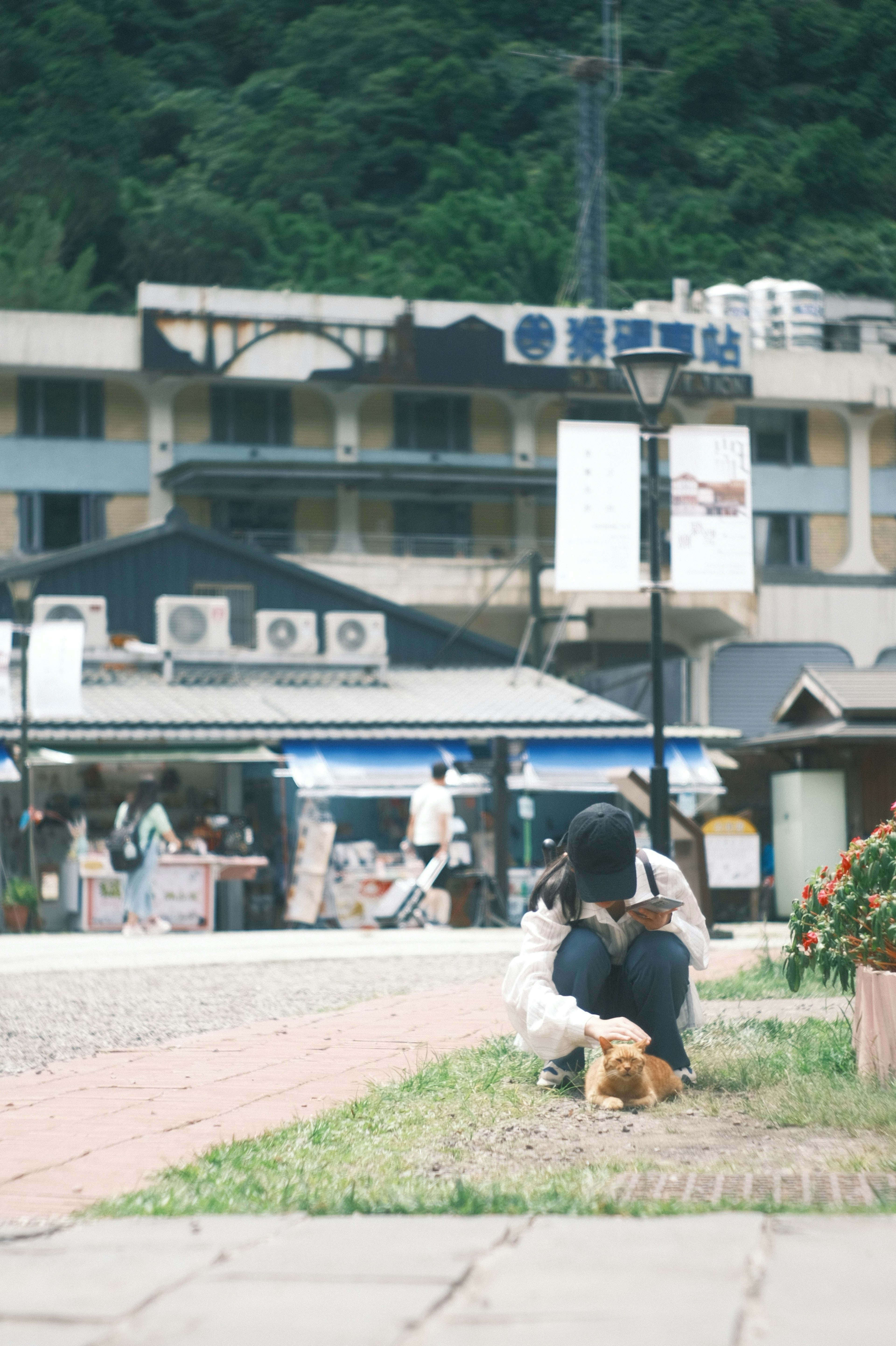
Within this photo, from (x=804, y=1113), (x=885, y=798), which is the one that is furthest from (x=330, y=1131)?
(x=885, y=798)

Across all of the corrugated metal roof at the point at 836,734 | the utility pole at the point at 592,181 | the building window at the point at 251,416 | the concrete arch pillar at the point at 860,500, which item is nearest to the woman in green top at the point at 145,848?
the corrugated metal roof at the point at 836,734

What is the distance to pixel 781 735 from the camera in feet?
74.4

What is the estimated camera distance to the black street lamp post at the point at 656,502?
13.5 metres

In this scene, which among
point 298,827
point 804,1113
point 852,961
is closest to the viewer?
point 804,1113

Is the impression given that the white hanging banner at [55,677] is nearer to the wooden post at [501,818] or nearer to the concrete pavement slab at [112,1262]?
the wooden post at [501,818]

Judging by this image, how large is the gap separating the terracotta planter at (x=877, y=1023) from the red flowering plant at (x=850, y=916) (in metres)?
0.08

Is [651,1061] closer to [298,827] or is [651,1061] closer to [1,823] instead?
[298,827]

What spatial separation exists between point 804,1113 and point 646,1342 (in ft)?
Answer: 8.21

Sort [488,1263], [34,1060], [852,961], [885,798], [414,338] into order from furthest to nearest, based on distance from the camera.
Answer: [414,338], [885,798], [34,1060], [852,961], [488,1263]

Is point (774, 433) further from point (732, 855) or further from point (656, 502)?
point (656, 502)

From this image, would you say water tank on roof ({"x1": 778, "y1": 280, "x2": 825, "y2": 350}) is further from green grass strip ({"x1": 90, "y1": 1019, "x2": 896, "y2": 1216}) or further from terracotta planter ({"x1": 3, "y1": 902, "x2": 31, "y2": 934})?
green grass strip ({"x1": 90, "y1": 1019, "x2": 896, "y2": 1216})

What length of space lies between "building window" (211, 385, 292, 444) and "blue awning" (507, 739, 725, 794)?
49.2 ft

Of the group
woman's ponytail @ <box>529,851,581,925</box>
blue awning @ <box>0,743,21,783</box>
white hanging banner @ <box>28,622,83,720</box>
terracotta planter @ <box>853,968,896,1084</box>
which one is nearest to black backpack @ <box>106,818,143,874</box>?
white hanging banner @ <box>28,622,83,720</box>

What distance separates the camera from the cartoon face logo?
37.4 m
